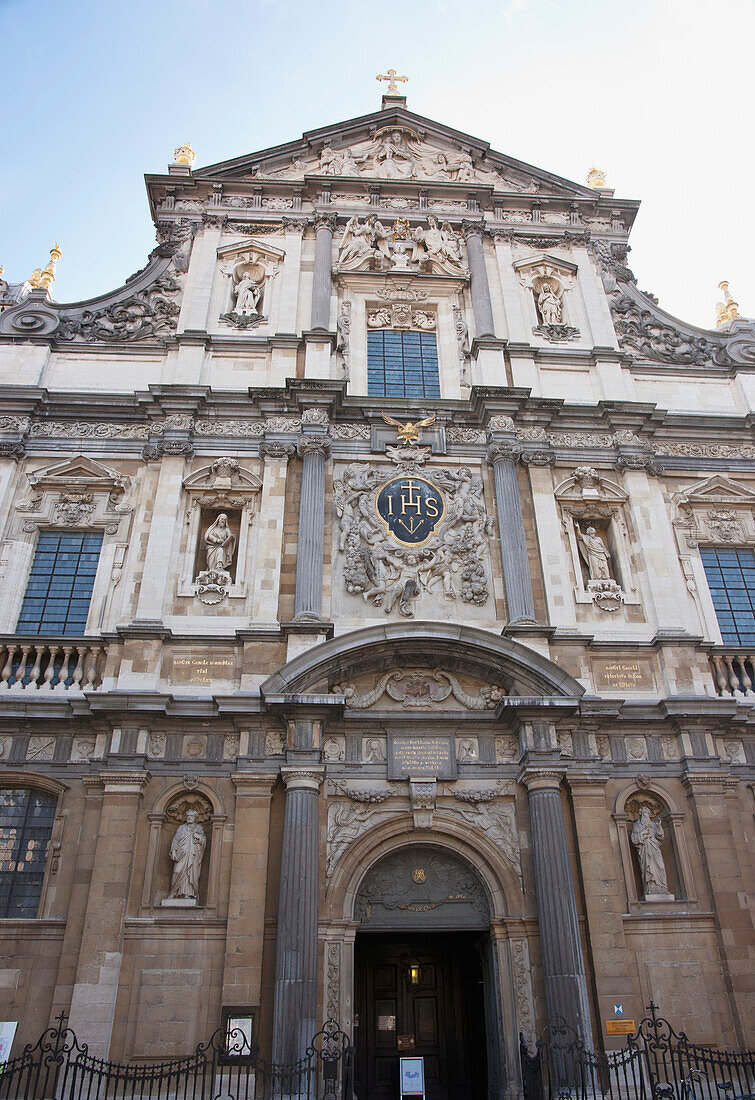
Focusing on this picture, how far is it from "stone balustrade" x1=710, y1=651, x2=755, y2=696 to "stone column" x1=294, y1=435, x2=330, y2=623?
6.97m

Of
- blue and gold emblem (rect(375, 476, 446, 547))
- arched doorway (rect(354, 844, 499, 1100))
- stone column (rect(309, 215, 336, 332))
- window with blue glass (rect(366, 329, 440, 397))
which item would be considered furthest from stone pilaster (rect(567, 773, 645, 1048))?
stone column (rect(309, 215, 336, 332))

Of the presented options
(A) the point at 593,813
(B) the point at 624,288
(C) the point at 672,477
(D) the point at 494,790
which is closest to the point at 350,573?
(D) the point at 494,790

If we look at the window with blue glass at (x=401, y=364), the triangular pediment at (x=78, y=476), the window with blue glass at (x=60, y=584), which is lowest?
the window with blue glass at (x=60, y=584)

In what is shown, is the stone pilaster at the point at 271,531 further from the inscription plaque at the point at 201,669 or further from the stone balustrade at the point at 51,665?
the stone balustrade at the point at 51,665

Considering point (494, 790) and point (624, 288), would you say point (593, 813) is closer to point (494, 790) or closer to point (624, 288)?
point (494, 790)

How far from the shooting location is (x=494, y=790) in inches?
514

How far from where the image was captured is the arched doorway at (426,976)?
494 inches

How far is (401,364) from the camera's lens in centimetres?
1758

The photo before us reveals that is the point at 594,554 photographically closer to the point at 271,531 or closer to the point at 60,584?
the point at 271,531

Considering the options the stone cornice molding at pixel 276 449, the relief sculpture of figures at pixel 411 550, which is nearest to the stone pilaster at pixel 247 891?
the relief sculpture of figures at pixel 411 550

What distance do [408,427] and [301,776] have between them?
7.06 m

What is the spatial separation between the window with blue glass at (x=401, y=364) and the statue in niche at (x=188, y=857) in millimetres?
9085

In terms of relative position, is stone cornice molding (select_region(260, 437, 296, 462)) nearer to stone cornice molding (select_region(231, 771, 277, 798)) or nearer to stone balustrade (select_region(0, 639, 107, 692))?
stone balustrade (select_region(0, 639, 107, 692))

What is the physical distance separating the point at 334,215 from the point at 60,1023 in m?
16.3
